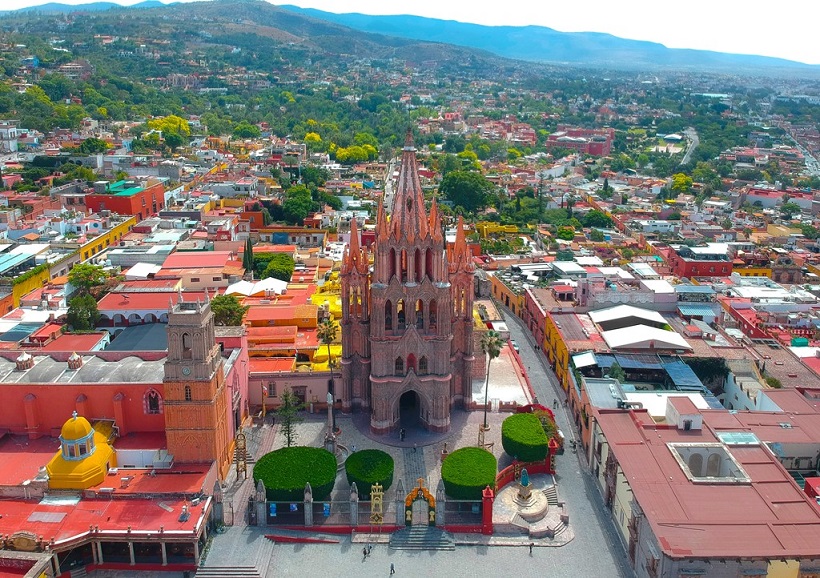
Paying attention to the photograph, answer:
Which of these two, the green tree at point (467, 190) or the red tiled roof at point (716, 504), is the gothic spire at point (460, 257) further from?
the green tree at point (467, 190)

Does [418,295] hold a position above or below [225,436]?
above

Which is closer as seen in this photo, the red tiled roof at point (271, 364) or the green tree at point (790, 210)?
the red tiled roof at point (271, 364)

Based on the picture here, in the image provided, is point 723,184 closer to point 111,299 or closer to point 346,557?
point 111,299

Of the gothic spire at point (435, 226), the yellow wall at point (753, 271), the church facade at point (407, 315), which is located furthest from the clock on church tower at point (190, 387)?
the yellow wall at point (753, 271)

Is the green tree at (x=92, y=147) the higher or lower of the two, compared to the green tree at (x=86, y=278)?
higher

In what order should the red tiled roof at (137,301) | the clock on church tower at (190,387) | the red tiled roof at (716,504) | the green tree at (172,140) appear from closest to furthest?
the red tiled roof at (716,504) < the clock on church tower at (190,387) < the red tiled roof at (137,301) < the green tree at (172,140)

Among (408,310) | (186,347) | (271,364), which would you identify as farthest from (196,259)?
(186,347)

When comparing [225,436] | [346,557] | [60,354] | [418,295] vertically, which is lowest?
[346,557]

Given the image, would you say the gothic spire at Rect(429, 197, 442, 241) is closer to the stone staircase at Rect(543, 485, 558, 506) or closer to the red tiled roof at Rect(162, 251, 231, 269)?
the stone staircase at Rect(543, 485, 558, 506)

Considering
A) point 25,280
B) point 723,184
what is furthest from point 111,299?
point 723,184
